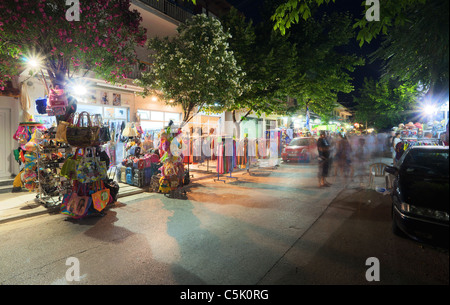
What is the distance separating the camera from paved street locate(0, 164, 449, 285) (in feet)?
11.2

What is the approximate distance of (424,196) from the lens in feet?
9.07

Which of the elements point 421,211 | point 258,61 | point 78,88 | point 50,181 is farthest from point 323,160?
point 78,88

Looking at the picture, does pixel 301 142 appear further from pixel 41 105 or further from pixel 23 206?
pixel 23 206

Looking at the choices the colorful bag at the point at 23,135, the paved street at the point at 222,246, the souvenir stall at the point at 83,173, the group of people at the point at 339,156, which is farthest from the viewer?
the group of people at the point at 339,156

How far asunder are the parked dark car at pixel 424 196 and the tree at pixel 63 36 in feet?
26.1

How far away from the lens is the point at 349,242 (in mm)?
4461

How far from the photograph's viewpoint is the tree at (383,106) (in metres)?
33.9

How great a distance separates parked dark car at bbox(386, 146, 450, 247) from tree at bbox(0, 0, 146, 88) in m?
7.95

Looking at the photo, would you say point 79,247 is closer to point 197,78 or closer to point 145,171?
point 145,171

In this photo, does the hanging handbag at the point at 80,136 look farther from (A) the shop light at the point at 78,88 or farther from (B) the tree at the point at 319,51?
(B) the tree at the point at 319,51

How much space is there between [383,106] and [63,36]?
42.4m

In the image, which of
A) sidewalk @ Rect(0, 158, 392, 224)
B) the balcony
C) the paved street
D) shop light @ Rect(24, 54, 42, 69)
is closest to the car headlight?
the paved street

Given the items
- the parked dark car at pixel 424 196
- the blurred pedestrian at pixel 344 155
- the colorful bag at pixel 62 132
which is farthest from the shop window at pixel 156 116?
the parked dark car at pixel 424 196

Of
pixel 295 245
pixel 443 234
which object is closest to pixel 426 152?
pixel 295 245
